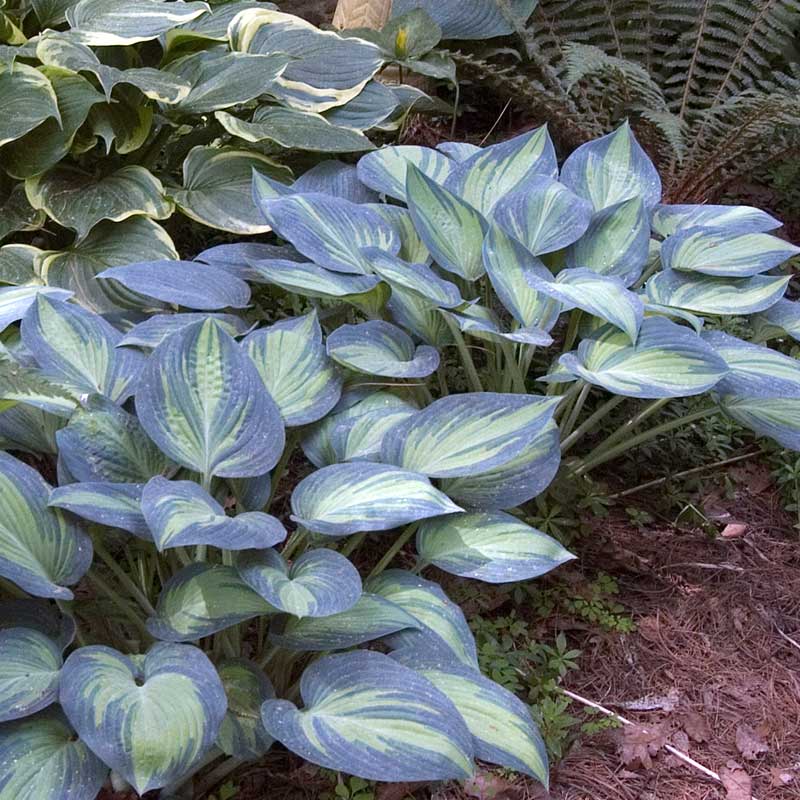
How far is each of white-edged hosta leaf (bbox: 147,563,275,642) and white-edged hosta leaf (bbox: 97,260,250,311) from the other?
624 mm

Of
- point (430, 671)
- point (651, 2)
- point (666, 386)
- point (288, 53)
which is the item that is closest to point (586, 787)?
point (430, 671)

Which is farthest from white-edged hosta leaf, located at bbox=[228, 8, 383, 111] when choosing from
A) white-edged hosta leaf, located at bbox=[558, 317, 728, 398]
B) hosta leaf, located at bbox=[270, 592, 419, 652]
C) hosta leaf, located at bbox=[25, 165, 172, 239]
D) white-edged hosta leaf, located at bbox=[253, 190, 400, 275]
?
hosta leaf, located at bbox=[270, 592, 419, 652]

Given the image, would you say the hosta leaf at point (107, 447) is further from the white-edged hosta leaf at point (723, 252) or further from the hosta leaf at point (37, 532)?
the white-edged hosta leaf at point (723, 252)

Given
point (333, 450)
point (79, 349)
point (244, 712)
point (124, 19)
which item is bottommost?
point (244, 712)

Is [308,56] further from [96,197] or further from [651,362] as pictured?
[651,362]

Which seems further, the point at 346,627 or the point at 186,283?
the point at 186,283

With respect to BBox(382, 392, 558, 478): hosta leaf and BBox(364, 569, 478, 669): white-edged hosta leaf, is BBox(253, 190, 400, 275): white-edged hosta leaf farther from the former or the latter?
BBox(364, 569, 478, 669): white-edged hosta leaf

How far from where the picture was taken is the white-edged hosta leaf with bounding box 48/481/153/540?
1.20 meters

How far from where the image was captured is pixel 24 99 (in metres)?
2.00

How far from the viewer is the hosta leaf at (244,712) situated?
3.99 feet

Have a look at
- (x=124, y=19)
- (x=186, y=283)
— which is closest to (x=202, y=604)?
(x=186, y=283)

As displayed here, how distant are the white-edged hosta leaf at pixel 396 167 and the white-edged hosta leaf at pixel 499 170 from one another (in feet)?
0.24

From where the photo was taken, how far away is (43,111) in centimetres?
198

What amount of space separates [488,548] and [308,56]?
5.14 ft
